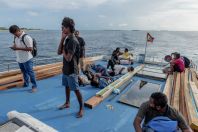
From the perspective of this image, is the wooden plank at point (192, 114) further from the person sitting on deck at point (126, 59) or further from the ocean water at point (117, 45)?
the person sitting on deck at point (126, 59)

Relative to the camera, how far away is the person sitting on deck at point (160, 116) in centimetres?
259

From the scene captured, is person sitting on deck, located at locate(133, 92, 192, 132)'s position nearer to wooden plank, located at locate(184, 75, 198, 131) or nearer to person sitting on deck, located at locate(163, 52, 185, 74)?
wooden plank, located at locate(184, 75, 198, 131)

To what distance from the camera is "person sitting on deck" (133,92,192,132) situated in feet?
8.48

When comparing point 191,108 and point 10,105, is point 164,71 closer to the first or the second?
point 191,108

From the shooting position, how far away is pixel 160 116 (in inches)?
109

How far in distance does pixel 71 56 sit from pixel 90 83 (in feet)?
9.65

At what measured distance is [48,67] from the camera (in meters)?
7.87

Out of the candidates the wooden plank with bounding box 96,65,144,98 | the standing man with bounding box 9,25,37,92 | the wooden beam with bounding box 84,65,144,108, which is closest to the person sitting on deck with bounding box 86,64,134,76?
the wooden plank with bounding box 96,65,144,98

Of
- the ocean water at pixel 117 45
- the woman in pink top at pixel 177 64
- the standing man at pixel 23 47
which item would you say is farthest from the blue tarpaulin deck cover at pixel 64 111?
the woman in pink top at pixel 177 64

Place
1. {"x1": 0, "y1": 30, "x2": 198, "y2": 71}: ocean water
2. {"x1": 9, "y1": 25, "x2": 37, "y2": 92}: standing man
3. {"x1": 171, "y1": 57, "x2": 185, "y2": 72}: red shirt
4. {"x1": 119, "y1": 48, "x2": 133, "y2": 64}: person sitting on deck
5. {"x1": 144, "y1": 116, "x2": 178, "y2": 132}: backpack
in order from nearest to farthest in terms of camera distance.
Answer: {"x1": 144, "y1": 116, "x2": 178, "y2": 132}: backpack, {"x1": 9, "y1": 25, "x2": 37, "y2": 92}: standing man, {"x1": 171, "y1": 57, "x2": 185, "y2": 72}: red shirt, {"x1": 119, "y1": 48, "x2": 133, "y2": 64}: person sitting on deck, {"x1": 0, "y1": 30, "x2": 198, "y2": 71}: ocean water

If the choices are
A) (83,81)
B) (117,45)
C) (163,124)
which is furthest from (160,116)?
(117,45)

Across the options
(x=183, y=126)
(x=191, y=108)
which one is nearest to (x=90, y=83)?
(x=191, y=108)

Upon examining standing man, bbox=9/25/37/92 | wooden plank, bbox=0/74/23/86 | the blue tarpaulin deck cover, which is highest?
standing man, bbox=9/25/37/92

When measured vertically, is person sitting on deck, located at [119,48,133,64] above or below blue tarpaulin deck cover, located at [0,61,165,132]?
above
